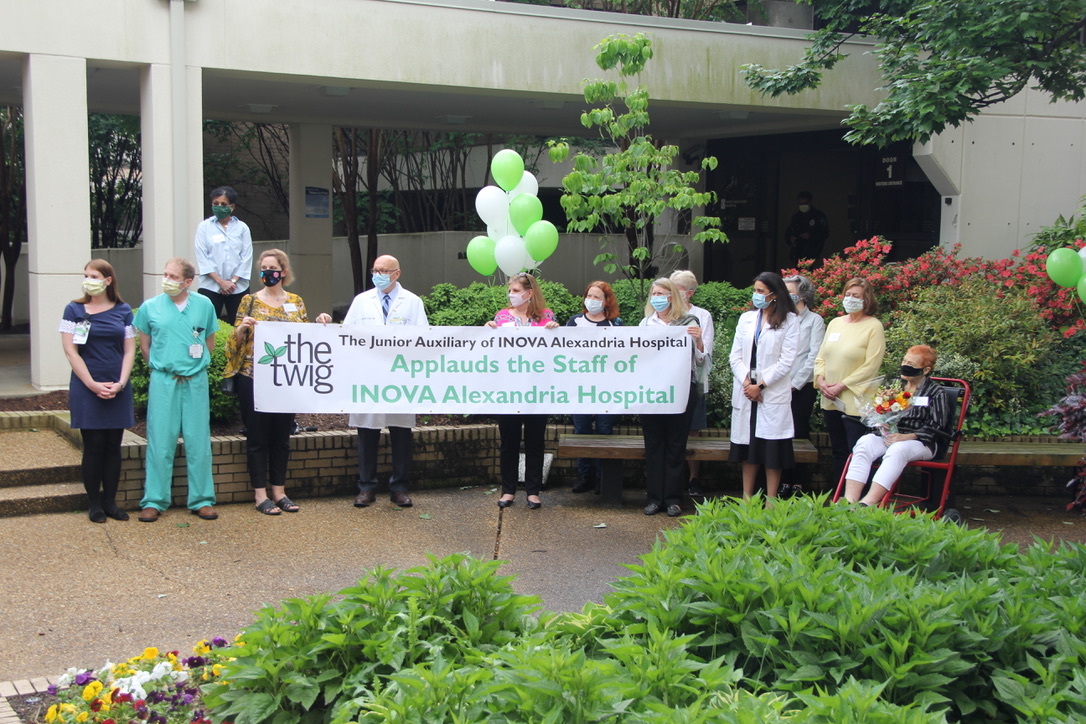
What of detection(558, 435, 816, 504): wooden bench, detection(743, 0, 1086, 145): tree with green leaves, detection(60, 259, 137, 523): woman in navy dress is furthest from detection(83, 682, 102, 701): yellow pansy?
detection(743, 0, 1086, 145): tree with green leaves

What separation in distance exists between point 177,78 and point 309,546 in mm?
5925

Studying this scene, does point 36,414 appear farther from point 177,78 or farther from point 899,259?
point 899,259

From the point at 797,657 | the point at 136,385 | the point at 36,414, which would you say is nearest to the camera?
the point at 797,657

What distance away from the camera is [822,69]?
14898 mm

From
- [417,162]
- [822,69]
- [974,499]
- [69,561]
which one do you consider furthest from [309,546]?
[417,162]

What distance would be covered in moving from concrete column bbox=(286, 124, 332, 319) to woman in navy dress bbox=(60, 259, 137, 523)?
1038cm

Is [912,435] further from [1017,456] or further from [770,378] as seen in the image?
[1017,456]

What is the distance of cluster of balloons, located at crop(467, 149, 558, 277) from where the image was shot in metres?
11.0

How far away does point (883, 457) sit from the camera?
7.87 m

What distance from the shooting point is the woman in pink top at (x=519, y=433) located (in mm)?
8523

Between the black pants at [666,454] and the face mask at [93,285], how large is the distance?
395cm

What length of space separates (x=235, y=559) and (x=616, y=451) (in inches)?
117

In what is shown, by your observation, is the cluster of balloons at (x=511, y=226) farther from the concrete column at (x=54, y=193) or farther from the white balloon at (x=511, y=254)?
the concrete column at (x=54, y=193)

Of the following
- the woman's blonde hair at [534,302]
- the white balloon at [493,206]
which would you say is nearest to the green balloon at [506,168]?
the white balloon at [493,206]
